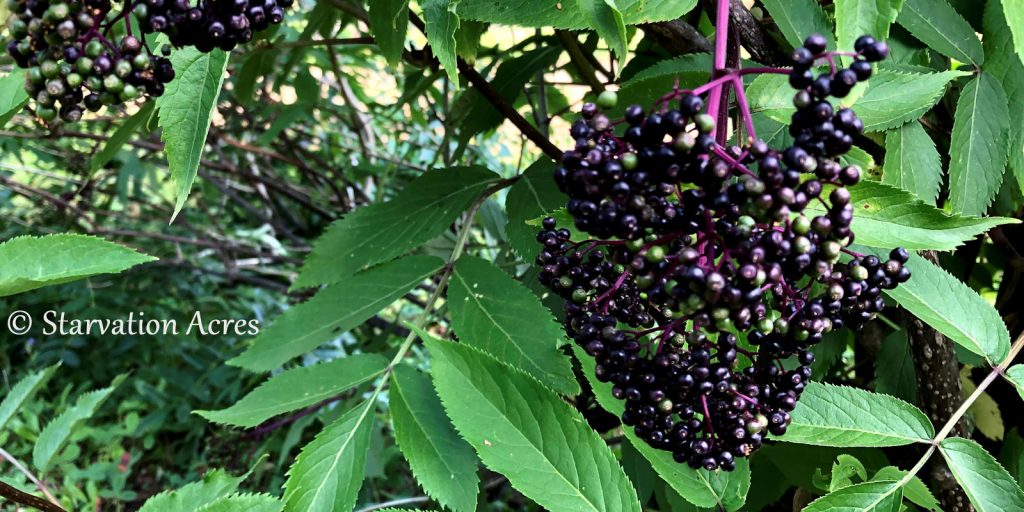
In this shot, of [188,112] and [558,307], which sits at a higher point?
[188,112]

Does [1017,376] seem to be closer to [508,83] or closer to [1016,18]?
[1016,18]

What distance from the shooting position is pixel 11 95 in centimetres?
124

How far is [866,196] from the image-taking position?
0.91 m

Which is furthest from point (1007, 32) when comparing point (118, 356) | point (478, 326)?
point (118, 356)

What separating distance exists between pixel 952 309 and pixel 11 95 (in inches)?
60.4

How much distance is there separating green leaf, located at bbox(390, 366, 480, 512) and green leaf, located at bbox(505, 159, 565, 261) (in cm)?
35

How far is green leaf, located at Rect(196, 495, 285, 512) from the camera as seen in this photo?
1.12 meters

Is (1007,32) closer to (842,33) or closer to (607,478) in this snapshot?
(842,33)

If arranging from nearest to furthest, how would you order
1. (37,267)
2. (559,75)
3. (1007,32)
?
1. (37,267)
2. (1007,32)
3. (559,75)

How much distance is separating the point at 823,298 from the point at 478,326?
25.4 inches

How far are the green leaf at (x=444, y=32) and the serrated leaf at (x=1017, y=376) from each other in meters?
0.96

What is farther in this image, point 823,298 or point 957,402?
point 957,402

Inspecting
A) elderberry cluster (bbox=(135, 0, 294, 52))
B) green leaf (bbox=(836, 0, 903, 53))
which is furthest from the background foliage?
elderberry cluster (bbox=(135, 0, 294, 52))

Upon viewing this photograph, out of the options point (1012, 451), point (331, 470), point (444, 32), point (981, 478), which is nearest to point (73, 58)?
point (444, 32)
